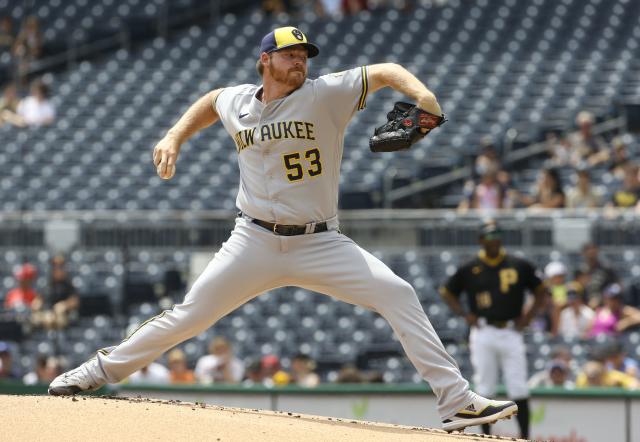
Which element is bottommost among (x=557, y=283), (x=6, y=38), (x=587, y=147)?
(x=557, y=283)

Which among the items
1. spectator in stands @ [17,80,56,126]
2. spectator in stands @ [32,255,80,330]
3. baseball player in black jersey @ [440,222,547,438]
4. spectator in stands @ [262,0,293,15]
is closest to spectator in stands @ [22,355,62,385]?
spectator in stands @ [32,255,80,330]

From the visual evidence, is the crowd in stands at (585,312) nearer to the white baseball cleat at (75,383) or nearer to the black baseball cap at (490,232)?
the black baseball cap at (490,232)

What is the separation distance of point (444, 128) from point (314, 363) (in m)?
5.17

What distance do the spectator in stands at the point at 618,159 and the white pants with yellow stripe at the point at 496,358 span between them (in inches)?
183

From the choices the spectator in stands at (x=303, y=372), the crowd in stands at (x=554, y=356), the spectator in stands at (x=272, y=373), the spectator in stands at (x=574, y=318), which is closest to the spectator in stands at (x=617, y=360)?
the crowd in stands at (x=554, y=356)

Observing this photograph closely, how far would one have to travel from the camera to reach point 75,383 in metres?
6.12

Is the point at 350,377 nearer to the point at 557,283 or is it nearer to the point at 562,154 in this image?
the point at 557,283

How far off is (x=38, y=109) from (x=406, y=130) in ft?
42.2

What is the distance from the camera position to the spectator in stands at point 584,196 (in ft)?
42.2

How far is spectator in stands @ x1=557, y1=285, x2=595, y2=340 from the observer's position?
1180cm

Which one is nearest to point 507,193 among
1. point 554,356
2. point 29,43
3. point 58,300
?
point 554,356

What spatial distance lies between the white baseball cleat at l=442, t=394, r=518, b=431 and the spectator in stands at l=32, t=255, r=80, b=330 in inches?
292

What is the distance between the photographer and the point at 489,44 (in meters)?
18.3

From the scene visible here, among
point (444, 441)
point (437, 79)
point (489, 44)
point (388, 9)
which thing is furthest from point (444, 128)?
point (444, 441)
